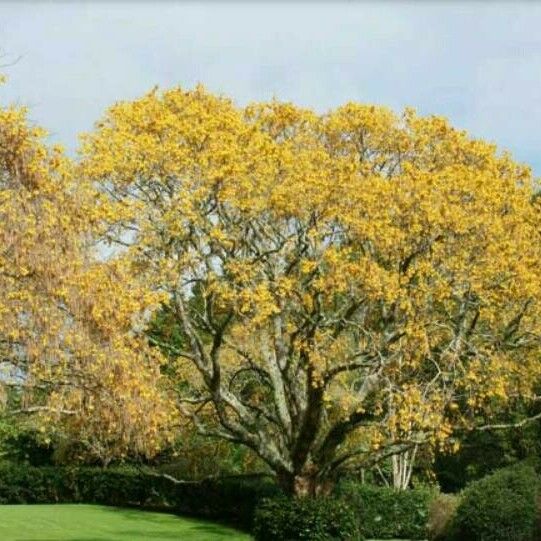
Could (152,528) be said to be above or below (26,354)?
below

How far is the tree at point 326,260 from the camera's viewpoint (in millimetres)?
16375

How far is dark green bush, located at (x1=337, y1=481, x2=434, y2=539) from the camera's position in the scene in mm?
26312

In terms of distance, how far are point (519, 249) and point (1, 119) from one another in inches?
405

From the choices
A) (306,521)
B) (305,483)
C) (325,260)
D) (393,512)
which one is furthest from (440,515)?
(325,260)

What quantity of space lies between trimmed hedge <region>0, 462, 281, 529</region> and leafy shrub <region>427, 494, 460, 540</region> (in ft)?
23.6

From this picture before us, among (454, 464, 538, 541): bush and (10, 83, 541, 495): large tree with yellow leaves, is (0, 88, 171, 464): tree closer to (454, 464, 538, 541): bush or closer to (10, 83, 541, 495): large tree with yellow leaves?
(10, 83, 541, 495): large tree with yellow leaves

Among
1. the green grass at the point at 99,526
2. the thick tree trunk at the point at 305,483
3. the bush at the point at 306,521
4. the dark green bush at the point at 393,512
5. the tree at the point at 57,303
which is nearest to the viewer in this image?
the tree at the point at 57,303

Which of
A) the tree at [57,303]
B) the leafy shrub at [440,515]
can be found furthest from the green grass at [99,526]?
the tree at [57,303]

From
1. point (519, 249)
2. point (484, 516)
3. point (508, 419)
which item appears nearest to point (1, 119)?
point (519, 249)

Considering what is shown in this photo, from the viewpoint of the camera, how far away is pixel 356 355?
1681 cm

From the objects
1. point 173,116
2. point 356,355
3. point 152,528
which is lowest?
point 152,528

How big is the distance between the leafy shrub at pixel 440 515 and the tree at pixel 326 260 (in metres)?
5.23

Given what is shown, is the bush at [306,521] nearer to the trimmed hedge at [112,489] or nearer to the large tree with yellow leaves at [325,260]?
the large tree with yellow leaves at [325,260]

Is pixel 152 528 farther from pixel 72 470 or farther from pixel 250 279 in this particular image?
pixel 250 279
